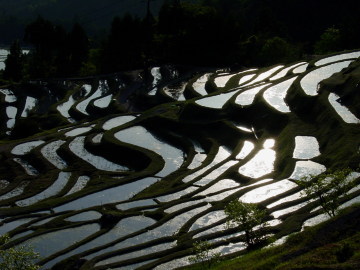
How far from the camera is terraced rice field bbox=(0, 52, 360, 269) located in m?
27.8

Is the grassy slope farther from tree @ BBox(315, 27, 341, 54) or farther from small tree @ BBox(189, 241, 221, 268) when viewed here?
tree @ BBox(315, 27, 341, 54)

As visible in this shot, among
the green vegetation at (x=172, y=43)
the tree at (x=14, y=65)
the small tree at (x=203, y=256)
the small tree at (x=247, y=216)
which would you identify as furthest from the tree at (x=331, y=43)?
the small tree at (x=203, y=256)

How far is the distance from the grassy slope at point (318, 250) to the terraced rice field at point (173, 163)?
522cm

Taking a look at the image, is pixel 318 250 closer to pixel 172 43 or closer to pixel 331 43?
pixel 172 43

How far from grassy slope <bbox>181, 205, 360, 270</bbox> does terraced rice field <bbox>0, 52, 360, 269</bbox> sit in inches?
205

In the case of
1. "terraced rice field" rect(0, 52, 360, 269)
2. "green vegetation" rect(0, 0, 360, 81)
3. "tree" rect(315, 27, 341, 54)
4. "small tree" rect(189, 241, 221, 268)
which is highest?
"green vegetation" rect(0, 0, 360, 81)

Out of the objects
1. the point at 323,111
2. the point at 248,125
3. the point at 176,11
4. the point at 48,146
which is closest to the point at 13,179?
the point at 48,146

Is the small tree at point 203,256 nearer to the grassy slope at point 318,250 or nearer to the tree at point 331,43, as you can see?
the grassy slope at point 318,250

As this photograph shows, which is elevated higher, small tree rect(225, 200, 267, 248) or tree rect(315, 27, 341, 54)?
tree rect(315, 27, 341, 54)

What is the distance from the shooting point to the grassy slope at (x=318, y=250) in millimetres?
16531

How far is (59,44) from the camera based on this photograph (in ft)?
295

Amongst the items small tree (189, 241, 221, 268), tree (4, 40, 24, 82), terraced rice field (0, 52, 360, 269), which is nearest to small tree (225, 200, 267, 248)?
terraced rice field (0, 52, 360, 269)

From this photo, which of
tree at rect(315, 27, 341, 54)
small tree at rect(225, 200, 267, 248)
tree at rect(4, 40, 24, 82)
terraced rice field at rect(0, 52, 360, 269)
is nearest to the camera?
small tree at rect(225, 200, 267, 248)

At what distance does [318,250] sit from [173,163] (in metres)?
23.5
